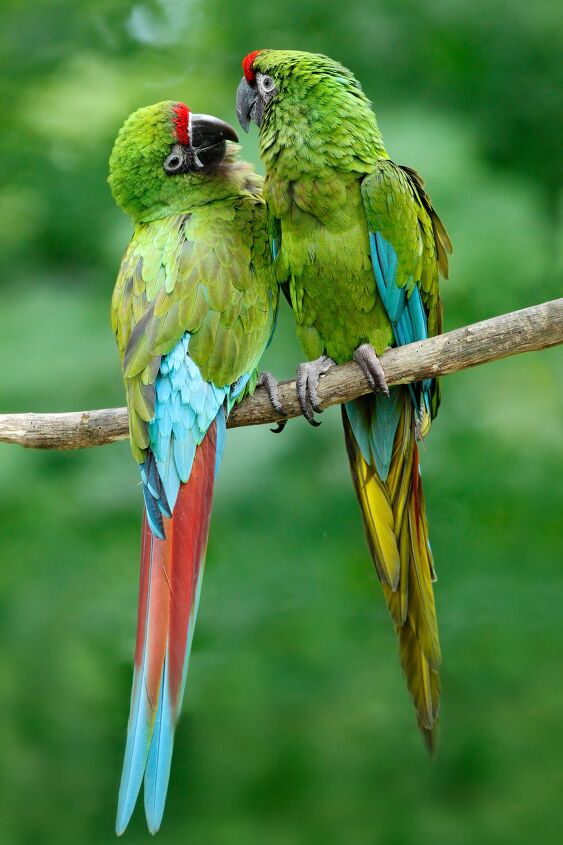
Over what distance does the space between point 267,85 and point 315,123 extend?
17 centimetres

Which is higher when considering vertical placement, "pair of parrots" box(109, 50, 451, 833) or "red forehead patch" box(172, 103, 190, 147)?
"red forehead patch" box(172, 103, 190, 147)

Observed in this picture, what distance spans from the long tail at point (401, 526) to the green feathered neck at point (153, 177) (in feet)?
1.72

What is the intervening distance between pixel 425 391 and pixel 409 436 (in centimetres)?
10

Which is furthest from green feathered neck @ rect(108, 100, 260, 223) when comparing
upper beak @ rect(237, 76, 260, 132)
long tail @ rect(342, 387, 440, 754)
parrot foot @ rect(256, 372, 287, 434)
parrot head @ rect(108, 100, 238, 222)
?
long tail @ rect(342, 387, 440, 754)

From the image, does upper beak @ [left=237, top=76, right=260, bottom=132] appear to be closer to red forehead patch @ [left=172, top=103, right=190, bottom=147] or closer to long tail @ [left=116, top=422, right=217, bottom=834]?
red forehead patch @ [left=172, top=103, right=190, bottom=147]

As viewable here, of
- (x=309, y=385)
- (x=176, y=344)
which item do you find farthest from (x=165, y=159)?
(x=309, y=385)

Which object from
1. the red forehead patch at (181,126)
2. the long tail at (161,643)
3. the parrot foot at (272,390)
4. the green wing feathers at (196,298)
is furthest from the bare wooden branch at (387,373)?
the red forehead patch at (181,126)

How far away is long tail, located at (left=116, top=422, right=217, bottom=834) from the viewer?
5.17 feet

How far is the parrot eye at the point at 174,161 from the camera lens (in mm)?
1999

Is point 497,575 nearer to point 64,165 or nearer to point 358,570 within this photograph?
point 358,570

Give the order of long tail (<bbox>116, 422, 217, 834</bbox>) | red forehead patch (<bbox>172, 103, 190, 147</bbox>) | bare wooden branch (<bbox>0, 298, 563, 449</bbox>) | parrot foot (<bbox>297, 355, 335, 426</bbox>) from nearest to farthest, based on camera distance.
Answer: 1. long tail (<bbox>116, 422, 217, 834</bbox>)
2. bare wooden branch (<bbox>0, 298, 563, 449</bbox>)
3. parrot foot (<bbox>297, 355, 335, 426</bbox>)
4. red forehead patch (<bbox>172, 103, 190, 147</bbox>)

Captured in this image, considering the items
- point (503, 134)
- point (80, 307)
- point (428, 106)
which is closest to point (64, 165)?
point (80, 307)

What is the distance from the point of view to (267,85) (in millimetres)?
1970

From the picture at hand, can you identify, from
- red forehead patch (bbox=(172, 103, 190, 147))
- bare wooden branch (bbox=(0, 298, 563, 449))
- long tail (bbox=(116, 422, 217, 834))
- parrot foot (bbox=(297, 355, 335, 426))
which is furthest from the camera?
red forehead patch (bbox=(172, 103, 190, 147))
